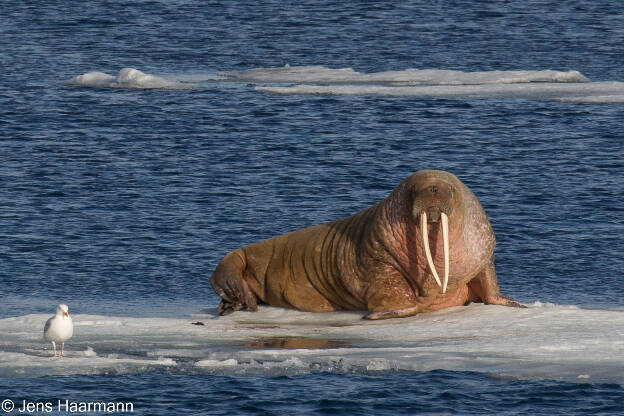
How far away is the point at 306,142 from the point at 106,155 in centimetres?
346

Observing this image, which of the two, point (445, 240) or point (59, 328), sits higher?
point (445, 240)

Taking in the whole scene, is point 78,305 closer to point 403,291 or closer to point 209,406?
point 403,291

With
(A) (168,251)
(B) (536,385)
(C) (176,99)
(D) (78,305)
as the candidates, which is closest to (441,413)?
(B) (536,385)

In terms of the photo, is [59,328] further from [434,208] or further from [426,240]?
[434,208]

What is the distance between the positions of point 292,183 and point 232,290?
758cm

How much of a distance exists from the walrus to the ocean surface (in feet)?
0.90

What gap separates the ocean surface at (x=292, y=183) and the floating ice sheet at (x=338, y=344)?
32 millimetres

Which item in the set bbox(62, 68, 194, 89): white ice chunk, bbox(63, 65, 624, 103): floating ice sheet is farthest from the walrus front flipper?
bbox(62, 68, 194, 89): white ice chunk

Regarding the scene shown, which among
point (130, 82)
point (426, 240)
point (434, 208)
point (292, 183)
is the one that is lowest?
point (292, 183)

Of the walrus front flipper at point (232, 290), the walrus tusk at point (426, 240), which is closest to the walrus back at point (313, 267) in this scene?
the walrus front flipper at point (232, 290)

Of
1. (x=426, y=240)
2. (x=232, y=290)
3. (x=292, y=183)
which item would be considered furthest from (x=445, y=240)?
(x=292, y=183)

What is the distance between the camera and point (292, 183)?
21.5 meters

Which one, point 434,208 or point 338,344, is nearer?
point 338,344

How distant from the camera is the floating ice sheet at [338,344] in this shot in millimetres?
11320
